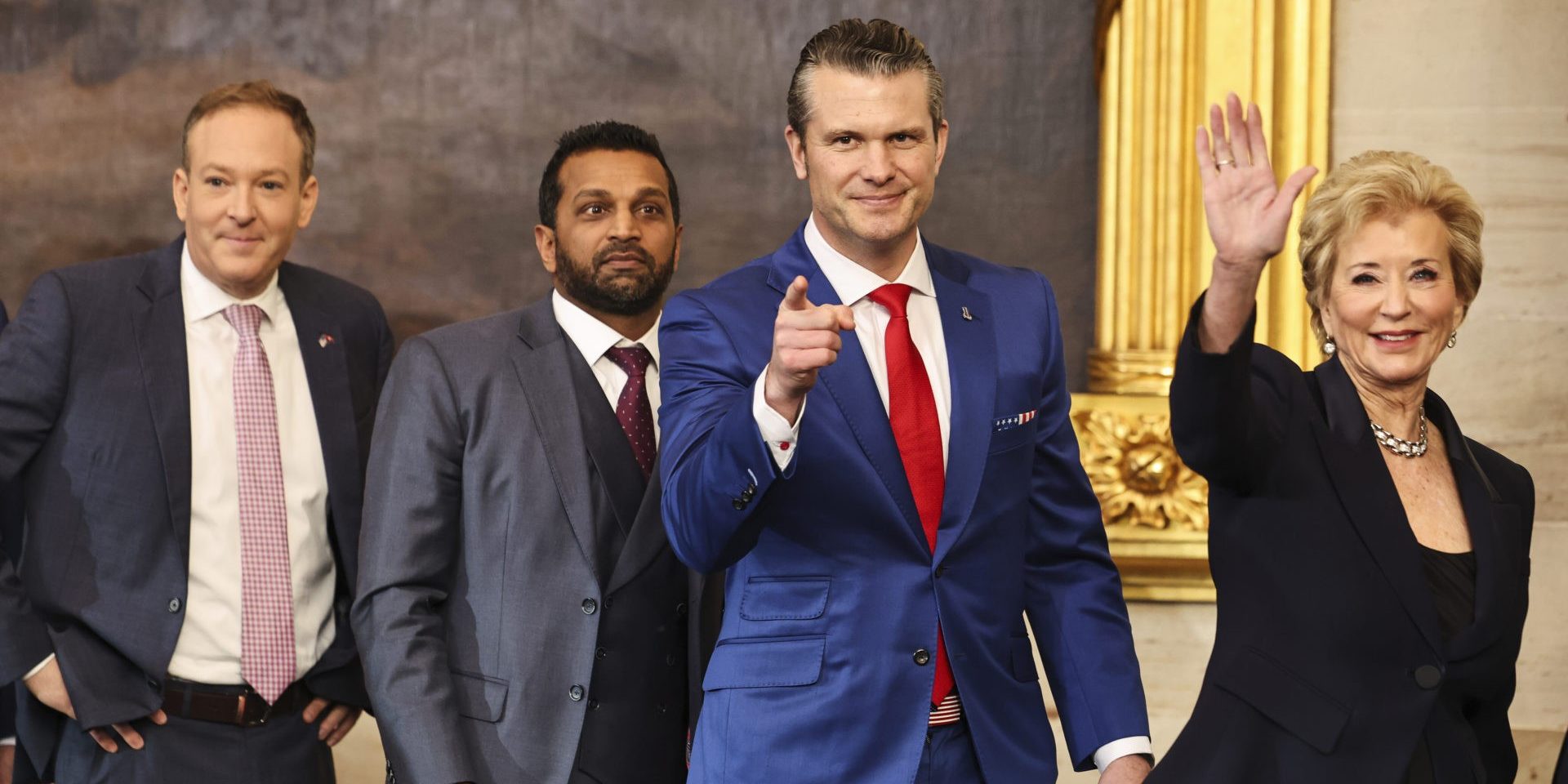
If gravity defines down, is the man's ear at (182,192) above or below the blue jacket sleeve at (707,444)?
above

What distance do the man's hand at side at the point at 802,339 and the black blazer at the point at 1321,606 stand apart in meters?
0.51

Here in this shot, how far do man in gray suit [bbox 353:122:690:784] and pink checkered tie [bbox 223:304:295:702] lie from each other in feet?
1.09

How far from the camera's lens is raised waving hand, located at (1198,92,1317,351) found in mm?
2045

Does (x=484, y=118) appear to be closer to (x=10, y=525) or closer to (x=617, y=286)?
(x=617, y=286)

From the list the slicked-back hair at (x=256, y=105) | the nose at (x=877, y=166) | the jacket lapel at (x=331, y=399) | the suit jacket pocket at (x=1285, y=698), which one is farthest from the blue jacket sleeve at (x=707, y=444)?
the slicked-back hair at (x=256, y=105)

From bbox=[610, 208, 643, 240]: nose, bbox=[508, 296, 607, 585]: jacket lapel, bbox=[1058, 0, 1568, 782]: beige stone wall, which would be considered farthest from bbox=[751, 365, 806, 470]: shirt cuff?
bbox=[1058, 0, 1568, 782]: beige stone wall

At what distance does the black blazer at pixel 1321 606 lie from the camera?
221 centimetres

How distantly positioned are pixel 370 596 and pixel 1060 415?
47.4 inches

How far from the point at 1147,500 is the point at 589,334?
5.12ft

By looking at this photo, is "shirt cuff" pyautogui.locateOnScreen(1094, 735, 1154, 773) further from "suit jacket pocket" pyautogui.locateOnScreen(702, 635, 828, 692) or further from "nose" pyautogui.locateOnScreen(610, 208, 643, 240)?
"nose" pyautogui.locateOnScreen(610, 208, 643, 240)

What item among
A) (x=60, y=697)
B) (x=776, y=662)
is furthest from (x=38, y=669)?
(x=776, y=662)

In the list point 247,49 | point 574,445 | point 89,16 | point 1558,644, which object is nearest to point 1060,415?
point 574,445

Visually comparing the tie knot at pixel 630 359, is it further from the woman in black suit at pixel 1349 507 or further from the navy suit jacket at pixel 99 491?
the woman in black suit at pixel 1349 507

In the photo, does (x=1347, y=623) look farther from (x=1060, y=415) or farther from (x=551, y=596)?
(x=551, y=596)
